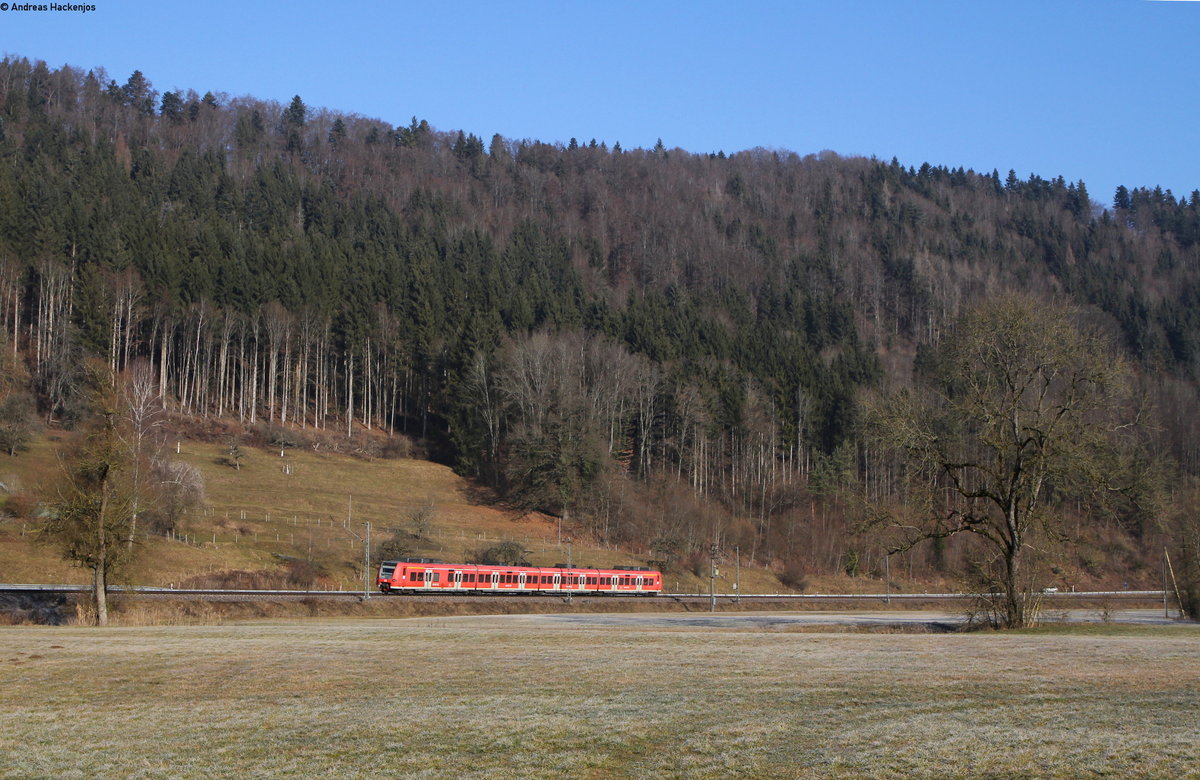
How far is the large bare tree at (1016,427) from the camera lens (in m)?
33.1

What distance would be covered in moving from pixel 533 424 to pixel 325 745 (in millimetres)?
90961

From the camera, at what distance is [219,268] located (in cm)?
11269

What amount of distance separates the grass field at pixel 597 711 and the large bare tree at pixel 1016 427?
8.12 metres

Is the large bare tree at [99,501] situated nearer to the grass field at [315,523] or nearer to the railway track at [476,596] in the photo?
the railway track at [476,596]

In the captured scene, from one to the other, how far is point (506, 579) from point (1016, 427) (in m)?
41.3

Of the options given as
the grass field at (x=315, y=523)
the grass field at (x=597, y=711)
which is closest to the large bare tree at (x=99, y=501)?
the grass field at (x=315, y=523)

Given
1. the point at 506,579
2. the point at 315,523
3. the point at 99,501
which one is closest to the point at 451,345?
the point at 315,523

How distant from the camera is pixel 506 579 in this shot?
68.1m

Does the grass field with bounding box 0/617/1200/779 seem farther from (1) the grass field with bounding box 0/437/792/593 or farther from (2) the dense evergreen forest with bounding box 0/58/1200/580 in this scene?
(2) the dense evergreen forest with bounding box 0/58/1200/580

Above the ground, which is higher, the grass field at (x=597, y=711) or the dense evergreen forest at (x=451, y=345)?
the dense evergreen forest at (x=451, y=345)

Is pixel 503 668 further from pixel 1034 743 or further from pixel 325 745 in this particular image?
pixel 1034 743

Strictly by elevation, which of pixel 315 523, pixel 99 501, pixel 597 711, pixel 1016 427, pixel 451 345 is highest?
pixel 451 345

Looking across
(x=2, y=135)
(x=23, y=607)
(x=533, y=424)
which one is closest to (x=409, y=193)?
(x=2, y=135)

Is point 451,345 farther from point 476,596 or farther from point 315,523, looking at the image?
point 476,596
